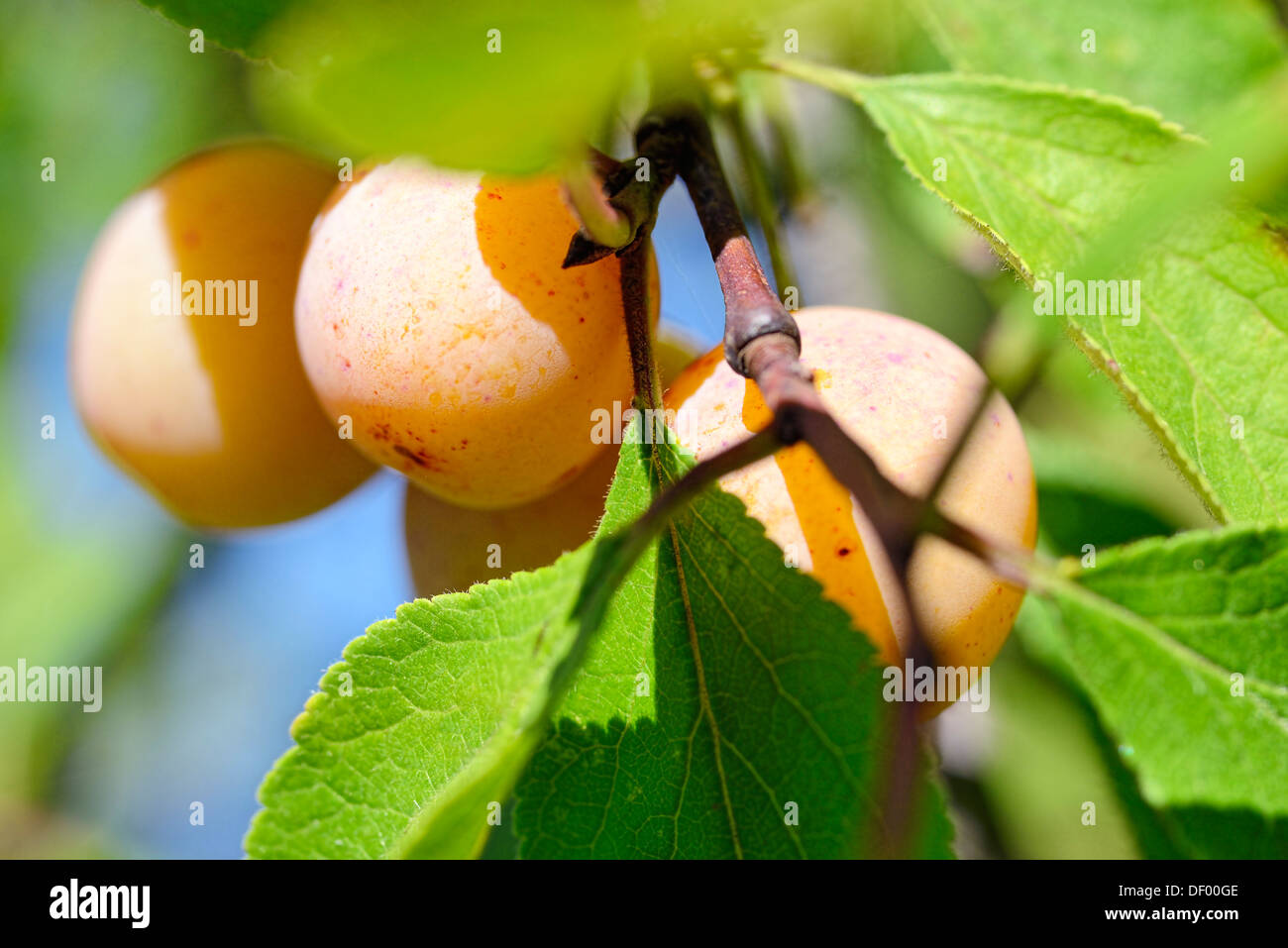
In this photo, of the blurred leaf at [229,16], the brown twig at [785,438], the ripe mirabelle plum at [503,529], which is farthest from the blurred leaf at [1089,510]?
the blurred leaf at [229,16]

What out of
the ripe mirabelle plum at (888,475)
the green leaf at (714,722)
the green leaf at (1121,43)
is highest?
the green leaf at (1121,43)

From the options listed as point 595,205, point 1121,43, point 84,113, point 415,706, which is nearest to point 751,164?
point 1121,43

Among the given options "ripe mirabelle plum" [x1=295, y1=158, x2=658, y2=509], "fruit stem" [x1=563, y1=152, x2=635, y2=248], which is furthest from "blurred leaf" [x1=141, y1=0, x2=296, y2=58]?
"fruit stem" [x1=563, y1=152, x2=635, y2=248]

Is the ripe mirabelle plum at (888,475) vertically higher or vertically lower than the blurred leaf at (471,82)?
lower

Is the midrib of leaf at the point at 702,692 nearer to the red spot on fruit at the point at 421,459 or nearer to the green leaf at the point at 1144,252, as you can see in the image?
the red spot on fruit at the point at 421,459

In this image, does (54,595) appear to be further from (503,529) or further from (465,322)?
(465,322)

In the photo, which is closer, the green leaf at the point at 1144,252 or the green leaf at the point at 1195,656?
the green leaf at the point at 1195,656
